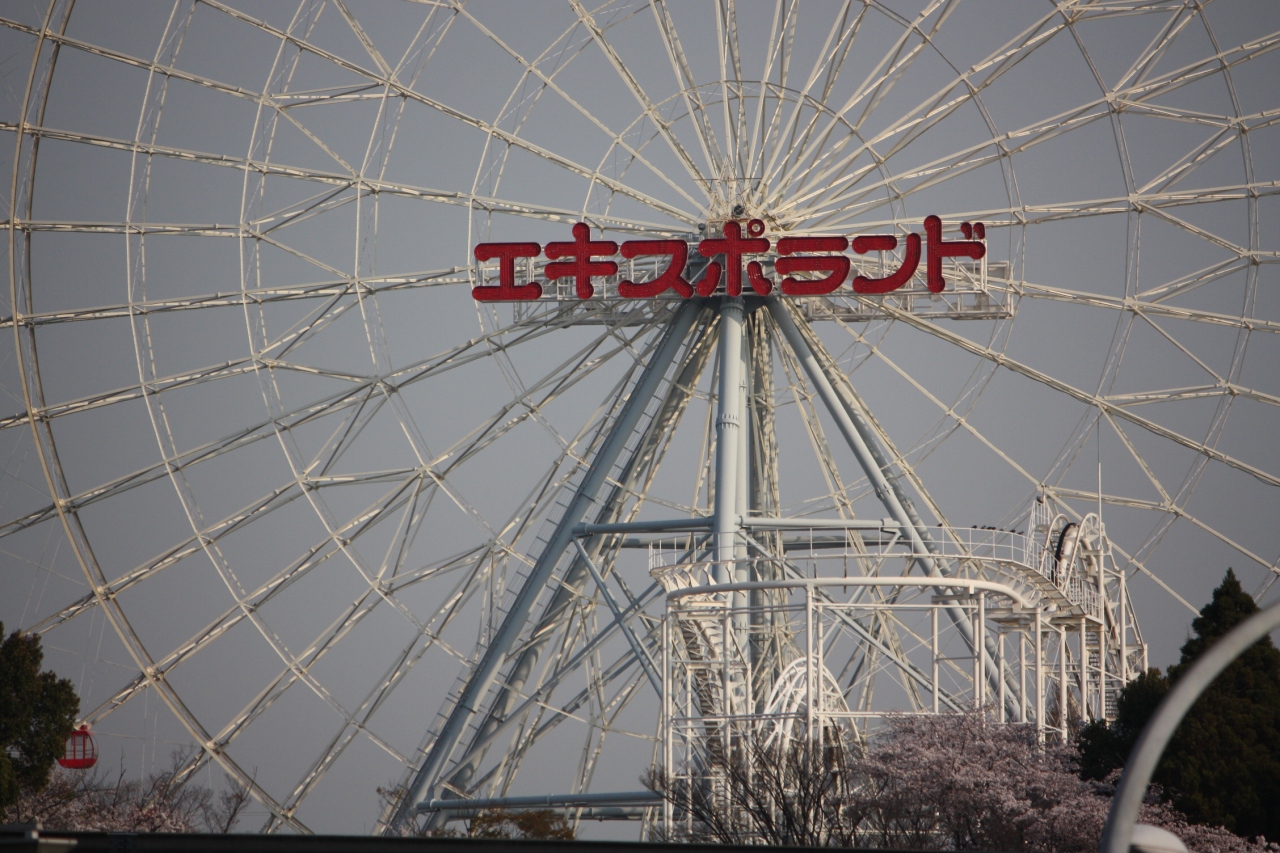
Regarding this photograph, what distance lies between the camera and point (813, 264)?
41906 millimetres

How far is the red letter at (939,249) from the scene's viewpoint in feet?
139

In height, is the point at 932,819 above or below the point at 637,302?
below

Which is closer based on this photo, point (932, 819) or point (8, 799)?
point (932, 819)

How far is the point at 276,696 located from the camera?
42.0m

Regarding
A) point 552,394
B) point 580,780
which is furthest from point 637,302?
point 580,780

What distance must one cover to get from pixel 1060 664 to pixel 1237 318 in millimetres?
10313

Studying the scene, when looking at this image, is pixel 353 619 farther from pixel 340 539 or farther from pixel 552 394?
pixel 552 394

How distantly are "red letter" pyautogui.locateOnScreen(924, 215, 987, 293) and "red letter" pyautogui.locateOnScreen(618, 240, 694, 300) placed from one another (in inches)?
245

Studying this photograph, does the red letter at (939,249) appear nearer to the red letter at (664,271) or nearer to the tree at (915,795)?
the red letter at (664,271)

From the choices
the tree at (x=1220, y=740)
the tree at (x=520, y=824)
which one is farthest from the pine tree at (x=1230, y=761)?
the tree at (x=520, y=824)

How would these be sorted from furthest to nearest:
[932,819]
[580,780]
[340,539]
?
[580,780]
[340,539]
[932,819]

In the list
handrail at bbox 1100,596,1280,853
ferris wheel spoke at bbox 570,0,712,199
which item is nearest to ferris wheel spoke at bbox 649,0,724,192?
ferris wheel spoke at bbox 570,0,712,199

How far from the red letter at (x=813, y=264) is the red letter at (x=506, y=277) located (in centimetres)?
673


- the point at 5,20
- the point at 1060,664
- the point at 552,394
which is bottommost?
the point at 1060,664
